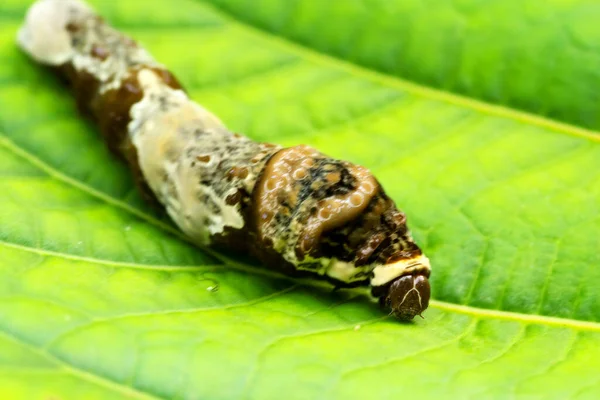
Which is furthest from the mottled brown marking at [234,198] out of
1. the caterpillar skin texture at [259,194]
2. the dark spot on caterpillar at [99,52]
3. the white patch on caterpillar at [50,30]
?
the white patch on caterpillar at [50,30]

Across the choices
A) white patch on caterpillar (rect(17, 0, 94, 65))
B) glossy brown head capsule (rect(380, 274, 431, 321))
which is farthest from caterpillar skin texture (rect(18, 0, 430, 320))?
white patch on caterpillar (rect(17, 0, 94, 65))

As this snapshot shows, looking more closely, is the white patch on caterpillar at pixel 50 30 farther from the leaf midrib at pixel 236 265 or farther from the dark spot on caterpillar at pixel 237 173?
the dark spot on caterpillar at pixel 237 173

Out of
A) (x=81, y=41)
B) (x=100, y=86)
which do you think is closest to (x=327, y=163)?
(x=100, y=86)

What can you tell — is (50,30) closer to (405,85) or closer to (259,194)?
(259,194)

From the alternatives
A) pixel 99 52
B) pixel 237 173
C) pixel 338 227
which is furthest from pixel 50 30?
pixel 338 227

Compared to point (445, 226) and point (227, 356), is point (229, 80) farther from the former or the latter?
point (227, 356)
